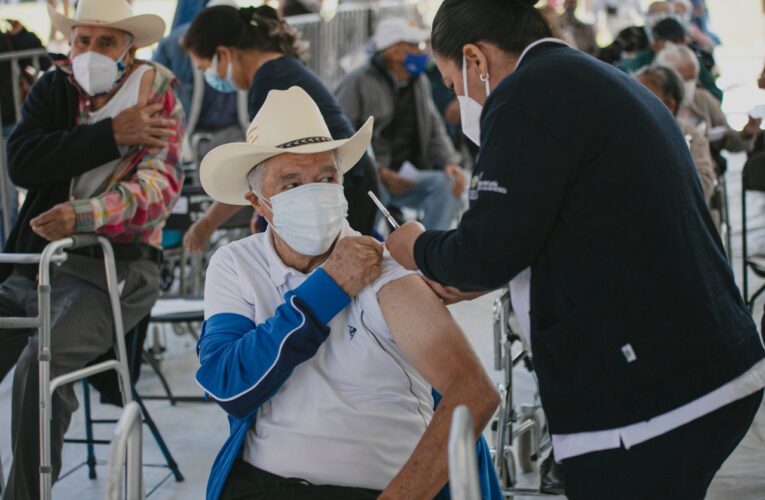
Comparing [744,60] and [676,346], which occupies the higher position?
[676,346]

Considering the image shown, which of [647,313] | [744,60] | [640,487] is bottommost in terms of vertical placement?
[744,60]

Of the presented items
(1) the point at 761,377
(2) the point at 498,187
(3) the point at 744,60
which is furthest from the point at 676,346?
(3) the point at 744,60

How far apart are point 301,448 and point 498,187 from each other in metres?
0.77

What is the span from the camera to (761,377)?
6.04ft

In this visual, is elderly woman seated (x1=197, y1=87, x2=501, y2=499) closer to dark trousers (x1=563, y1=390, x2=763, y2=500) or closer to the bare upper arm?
the bare upper arm

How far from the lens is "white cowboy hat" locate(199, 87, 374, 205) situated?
7.63ft

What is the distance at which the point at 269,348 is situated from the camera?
2.07 metres

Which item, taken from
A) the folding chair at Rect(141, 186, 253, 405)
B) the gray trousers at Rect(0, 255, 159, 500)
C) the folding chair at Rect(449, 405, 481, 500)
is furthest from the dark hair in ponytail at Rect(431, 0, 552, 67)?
the folding chair at Rect(141, 186, 253, 405)

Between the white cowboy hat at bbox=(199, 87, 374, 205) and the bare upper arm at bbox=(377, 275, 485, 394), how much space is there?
0.39 meters

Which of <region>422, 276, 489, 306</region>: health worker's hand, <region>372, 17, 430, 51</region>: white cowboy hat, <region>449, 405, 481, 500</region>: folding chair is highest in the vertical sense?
<region>449, 405, 481, 500</region>: folding chair

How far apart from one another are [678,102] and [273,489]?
3.65m

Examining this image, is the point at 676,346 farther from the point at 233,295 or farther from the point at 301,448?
the point at 233,295

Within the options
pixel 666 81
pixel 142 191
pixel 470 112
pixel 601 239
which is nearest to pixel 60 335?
pixel 142 191

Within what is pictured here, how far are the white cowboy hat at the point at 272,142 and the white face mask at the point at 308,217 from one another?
0.32 feet
